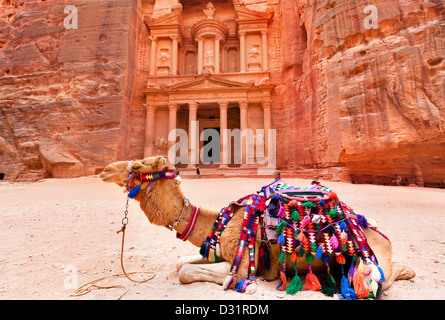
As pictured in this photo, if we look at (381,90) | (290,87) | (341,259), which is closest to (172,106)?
(290,87)

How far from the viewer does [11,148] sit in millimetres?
17562

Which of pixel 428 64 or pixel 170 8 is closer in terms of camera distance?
pixel 428 64

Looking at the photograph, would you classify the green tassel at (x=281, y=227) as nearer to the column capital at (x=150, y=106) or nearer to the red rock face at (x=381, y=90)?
the red rock face at (x=381, y=90)

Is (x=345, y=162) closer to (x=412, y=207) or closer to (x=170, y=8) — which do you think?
(x=412, y=207)

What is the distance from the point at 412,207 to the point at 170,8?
1082 inches

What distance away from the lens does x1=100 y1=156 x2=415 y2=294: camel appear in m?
2.12

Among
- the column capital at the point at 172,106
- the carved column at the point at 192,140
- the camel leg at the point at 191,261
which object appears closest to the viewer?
the camel leg at the point at 191,261

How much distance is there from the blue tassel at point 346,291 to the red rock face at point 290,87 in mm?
11052

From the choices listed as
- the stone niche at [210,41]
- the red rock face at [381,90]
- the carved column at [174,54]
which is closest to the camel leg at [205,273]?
the red rock face at [381,90]

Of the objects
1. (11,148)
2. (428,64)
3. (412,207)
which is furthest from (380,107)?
(11,148)

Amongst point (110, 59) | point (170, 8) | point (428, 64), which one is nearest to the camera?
point (428, 64)

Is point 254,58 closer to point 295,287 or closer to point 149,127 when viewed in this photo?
point 149,127

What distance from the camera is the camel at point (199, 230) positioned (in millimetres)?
2117

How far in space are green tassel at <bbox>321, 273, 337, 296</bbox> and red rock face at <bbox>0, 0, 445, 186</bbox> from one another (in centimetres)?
1105
